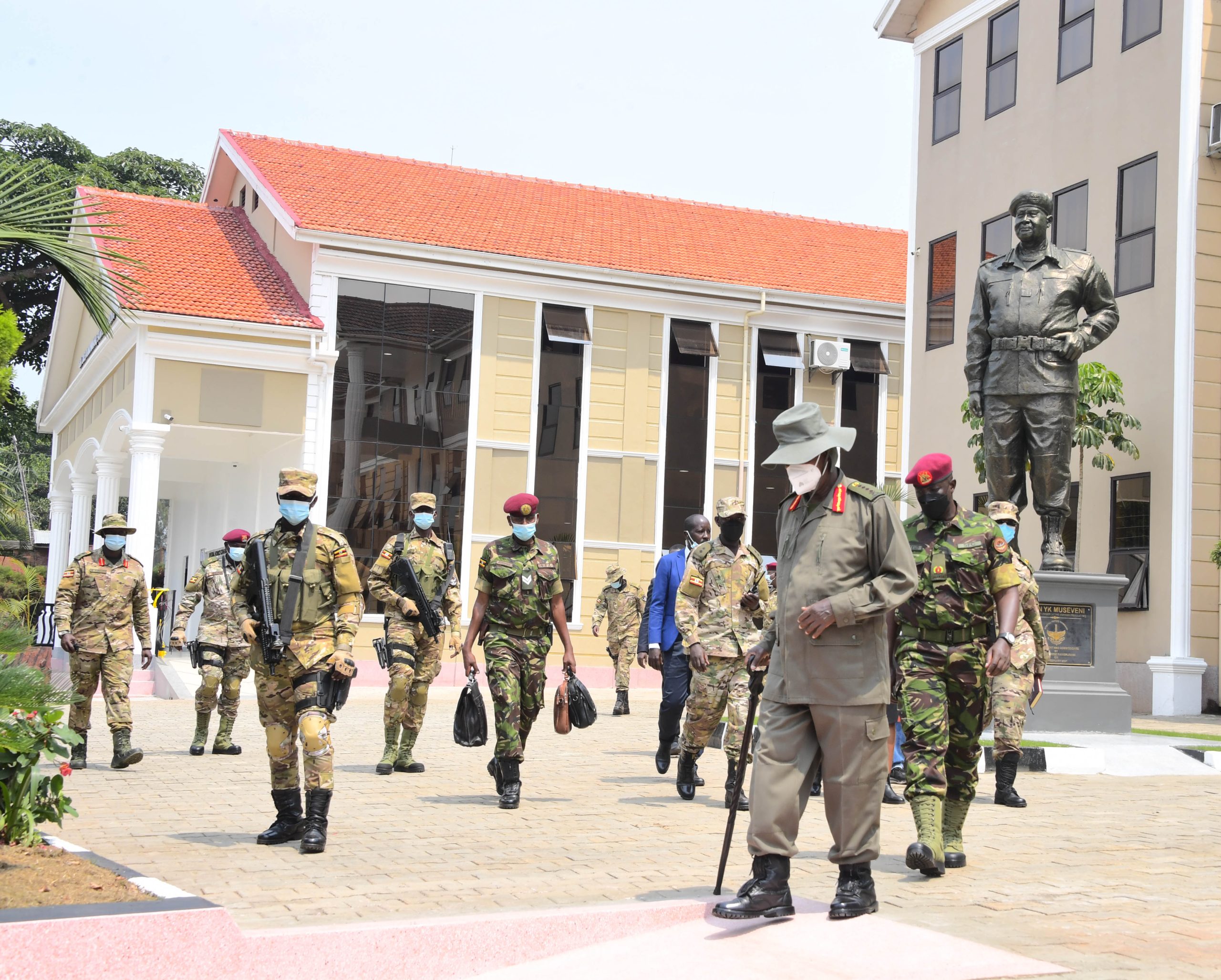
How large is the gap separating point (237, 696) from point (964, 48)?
19.3 metres

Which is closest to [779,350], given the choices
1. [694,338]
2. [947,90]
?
[694,338]

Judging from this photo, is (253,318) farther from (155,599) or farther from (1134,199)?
(1134,199)

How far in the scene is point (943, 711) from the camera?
683cm

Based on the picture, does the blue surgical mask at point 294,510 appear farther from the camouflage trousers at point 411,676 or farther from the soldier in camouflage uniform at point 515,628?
the camouflage trousers at point 411,676

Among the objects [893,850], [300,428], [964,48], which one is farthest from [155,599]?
[893,850]

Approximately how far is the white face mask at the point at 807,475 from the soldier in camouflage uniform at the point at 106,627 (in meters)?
7.31

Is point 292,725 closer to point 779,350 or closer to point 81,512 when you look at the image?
point 779,350

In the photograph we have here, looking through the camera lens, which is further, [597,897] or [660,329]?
[660,329]

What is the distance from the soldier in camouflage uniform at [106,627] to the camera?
37.4ft

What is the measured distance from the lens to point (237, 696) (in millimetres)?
12891

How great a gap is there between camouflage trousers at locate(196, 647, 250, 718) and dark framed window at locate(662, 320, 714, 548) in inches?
719

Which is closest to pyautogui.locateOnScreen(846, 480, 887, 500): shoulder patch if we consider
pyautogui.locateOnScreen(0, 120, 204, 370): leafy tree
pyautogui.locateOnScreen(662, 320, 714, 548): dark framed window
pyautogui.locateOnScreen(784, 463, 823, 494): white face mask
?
pyautogui.locateOnScreen(784, 463, 823, 494): white face mask

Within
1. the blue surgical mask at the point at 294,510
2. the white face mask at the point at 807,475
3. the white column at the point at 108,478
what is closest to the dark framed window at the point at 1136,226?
the blue surgical mask at the point at 294,510

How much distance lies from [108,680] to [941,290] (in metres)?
18.7
